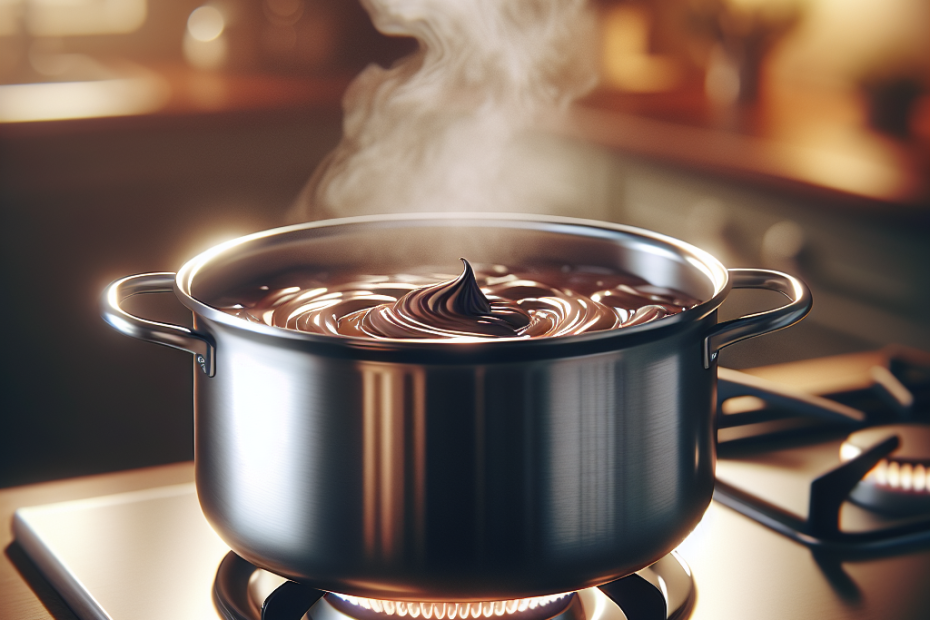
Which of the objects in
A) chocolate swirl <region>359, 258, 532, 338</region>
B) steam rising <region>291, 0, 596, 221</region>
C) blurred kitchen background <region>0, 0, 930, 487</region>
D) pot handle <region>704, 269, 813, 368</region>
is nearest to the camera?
pot handle <region>704, 269, 813, 368</region>

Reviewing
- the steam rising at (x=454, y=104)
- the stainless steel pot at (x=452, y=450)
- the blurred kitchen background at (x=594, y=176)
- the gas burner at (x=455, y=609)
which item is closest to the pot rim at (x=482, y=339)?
the stainless steel pot at (x=452, y=450)

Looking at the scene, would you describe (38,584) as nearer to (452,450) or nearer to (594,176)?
(452,450)

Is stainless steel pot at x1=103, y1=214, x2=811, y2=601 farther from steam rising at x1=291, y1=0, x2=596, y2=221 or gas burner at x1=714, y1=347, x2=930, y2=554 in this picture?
steam rising at x1=291, y1=0, x2=596, y2=221

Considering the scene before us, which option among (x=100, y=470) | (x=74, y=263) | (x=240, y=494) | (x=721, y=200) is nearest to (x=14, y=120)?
(x=74, y=263)

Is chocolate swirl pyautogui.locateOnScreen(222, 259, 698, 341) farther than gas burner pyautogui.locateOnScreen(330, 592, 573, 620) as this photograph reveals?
Yes

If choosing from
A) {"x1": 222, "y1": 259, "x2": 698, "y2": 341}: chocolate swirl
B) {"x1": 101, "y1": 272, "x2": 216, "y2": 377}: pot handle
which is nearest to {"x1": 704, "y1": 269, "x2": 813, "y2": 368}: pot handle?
{"x1": 222, "y1": 259, "x2": 698, "y2": 341}: chocolate swirl

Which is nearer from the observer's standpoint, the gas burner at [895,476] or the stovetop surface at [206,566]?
the stovetop surface at [206,566]

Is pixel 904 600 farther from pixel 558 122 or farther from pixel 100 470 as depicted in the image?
pixel 558 122

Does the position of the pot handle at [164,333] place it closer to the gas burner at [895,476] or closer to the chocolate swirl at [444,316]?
the chocolate swirl at [444,316]

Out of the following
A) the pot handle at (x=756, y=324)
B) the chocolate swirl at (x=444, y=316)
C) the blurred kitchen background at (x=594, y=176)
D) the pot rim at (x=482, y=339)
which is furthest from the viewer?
the blurred kitchen background at (x=594, y=176)
